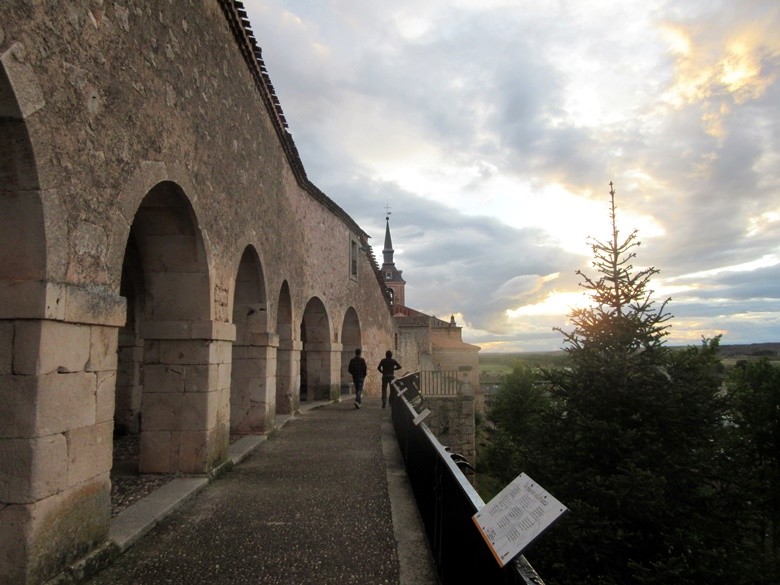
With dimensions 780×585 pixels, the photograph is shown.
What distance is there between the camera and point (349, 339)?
18.4 metres

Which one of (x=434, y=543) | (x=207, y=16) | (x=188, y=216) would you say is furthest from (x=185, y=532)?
(x=207, y=16)

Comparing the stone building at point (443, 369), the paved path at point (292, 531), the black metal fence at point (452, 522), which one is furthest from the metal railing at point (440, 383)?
the black metal fence at point (452, 522)

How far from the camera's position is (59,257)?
3.42 meters

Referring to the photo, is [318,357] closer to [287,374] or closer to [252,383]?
[287,374]

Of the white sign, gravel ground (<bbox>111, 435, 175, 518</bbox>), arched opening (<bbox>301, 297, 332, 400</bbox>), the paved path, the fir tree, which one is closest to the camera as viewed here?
the white sign

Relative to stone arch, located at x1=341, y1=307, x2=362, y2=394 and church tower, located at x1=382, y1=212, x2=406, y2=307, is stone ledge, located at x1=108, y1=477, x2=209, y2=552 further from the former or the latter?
church tower, located at x1=382, y1=212, x2=406, y2=307

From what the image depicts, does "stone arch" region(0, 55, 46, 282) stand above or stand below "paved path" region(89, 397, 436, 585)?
above

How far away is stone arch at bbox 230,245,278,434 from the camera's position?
28.5 ft

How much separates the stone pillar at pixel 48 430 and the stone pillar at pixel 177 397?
2.20 meters

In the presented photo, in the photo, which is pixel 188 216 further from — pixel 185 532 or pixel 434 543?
pixel 434 543

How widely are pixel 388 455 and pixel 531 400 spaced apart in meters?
24.3

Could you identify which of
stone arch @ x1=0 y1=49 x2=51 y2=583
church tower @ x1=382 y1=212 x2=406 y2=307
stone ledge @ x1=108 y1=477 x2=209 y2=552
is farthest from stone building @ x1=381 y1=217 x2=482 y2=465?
stone arch @ x1=0 y1=49 x2=51 y2=583

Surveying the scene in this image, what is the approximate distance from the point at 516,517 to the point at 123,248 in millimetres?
3504

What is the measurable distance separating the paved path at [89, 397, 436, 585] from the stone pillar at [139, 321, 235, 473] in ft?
1.64
